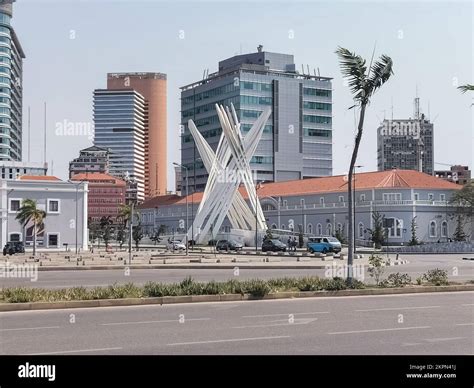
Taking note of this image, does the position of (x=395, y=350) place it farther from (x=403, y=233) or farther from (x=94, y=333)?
(x=403, y=233)

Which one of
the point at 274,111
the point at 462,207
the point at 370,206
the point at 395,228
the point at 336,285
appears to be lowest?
the point at 336,285

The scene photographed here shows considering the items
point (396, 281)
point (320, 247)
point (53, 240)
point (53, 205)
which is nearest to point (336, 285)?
point (396, 281)

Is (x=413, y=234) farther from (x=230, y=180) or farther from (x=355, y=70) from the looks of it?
(x=355, y=70)

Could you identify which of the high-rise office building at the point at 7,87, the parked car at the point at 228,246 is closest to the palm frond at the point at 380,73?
the parked car at the point at 228,246

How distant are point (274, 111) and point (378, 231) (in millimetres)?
76647

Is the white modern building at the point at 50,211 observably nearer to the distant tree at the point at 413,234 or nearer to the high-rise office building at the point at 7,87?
the distant tree at the point at 413,234

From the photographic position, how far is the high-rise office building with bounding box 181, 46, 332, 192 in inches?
5965

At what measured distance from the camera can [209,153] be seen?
104 metres

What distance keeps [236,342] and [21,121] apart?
569 feet

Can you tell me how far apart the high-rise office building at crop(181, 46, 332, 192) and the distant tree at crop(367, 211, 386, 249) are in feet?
208

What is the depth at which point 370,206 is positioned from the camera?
93.8 m

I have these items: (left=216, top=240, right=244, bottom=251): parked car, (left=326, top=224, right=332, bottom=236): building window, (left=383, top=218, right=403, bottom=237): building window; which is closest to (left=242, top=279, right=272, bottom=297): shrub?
(left=216, top=240, right=244, bottom=251): parked car

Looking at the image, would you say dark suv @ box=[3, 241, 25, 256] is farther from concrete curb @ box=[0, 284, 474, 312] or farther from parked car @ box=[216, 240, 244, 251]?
concrete curb @ box=[0, 284, 474, 312]

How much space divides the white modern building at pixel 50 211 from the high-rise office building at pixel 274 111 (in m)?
71.8
